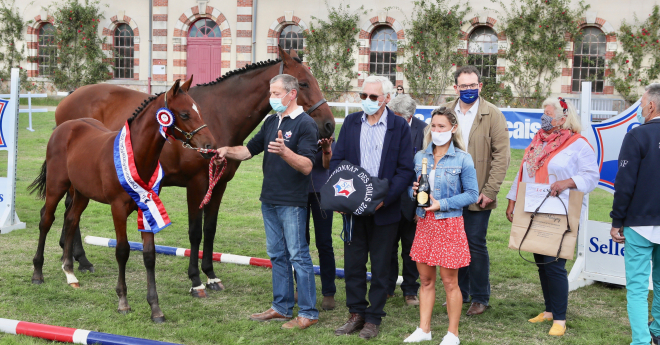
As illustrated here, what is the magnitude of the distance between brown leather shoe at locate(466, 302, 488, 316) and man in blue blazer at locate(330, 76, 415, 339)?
3.18 ft

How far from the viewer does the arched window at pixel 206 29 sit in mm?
22906

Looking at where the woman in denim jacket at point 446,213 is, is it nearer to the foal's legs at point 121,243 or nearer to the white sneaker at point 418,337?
the white sneaker at point 418,337

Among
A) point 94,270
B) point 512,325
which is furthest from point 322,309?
point 94,270

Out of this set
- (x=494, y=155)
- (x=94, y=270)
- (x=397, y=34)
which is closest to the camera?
(x=494, y=155)

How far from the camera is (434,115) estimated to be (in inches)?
159

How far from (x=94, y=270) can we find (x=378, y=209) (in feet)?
11.0

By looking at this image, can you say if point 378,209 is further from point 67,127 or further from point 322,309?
point 67,127

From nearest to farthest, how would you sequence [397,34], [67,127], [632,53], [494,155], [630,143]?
[630,143] → [494,155] → [67,127] → [632,53] → [397,34]

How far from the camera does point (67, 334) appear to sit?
3.88 m

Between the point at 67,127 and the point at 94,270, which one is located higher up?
the point at 67,127

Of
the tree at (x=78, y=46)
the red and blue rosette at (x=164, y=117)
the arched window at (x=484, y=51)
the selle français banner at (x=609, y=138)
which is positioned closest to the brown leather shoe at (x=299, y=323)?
the red and blue rosette at (x=164, y=117)

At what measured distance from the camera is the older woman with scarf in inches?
168

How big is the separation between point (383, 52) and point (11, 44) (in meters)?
16.0

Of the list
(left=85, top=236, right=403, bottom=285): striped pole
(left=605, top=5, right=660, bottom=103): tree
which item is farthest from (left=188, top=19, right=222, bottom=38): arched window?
(left=85, top=236, right=403, bottom=285): striped pole
